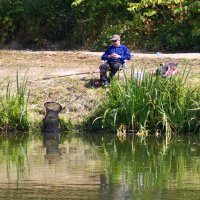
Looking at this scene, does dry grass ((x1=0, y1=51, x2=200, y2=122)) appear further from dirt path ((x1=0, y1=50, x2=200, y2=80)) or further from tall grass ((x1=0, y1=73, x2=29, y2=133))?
tall grass ((x1=0, y1=73, x2=29, y2=133))

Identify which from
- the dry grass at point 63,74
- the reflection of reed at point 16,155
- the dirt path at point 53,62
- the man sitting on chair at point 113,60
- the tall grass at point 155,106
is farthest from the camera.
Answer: the dirt path at point 53,62

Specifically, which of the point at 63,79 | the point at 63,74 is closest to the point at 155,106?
the point at 63,79

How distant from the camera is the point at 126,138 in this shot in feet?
60.6

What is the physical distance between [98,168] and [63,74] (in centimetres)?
787

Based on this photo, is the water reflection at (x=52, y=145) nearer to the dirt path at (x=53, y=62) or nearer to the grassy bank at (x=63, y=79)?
the grassy bank at (x=63, y=79)

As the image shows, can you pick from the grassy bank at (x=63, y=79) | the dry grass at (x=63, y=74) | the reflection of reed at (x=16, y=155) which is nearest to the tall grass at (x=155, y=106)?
the grassy bank at (x=63, y=79)

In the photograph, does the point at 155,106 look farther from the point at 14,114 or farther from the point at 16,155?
the point at 16,155

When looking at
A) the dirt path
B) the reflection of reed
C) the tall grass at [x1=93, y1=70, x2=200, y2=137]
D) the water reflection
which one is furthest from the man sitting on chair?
Answer: the reflection of reed

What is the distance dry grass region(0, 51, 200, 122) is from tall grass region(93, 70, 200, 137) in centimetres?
122

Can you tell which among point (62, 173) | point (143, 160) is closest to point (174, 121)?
point (143, 160)

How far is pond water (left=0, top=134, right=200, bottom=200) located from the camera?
39.9 feet

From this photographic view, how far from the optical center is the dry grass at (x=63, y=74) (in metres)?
20.3

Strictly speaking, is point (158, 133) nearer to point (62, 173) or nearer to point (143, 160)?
point (143, 160)

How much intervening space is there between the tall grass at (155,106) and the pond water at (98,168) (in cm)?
49
